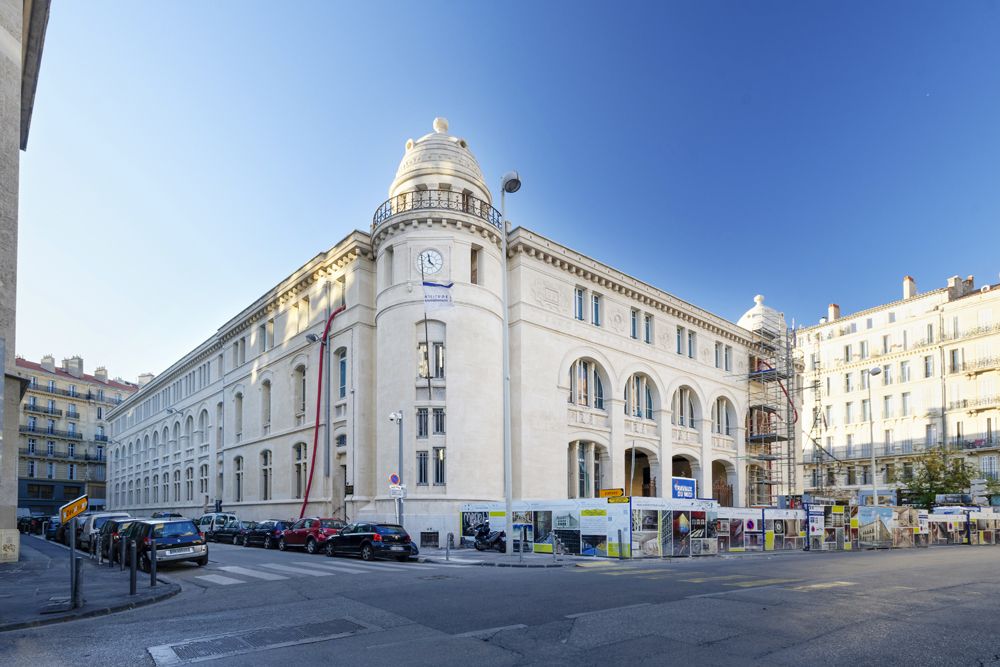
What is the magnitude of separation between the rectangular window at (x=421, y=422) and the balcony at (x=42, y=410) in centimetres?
6579

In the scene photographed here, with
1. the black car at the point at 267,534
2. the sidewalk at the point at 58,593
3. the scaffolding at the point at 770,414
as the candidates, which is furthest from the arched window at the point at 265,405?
the scaffolding at the point at 770,414

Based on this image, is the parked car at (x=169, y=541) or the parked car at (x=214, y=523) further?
the parked car at (x=214, y=523)

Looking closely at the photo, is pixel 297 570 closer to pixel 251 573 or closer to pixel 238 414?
pixel 251 573

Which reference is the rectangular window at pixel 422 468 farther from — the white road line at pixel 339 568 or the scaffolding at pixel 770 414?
the scaffolding at pixel 770 414

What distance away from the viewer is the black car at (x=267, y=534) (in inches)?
1125

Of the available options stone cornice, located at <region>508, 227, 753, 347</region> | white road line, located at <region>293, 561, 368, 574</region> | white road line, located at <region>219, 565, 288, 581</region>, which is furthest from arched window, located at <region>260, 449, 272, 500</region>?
white road line, located at <region>219, 565, 288, 581</region>

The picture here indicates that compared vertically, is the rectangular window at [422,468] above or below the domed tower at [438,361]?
below

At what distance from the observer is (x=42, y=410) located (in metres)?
79.2

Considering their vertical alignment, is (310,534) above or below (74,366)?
below

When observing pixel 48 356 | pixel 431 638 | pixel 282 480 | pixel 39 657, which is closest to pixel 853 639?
pixel 431 638

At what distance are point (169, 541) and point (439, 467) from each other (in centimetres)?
1373

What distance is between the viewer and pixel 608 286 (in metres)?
40.1

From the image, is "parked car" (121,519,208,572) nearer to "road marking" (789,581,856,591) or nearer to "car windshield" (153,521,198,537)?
"car windshield" (153,521,198,537)

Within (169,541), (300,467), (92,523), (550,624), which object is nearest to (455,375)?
(300,467)
